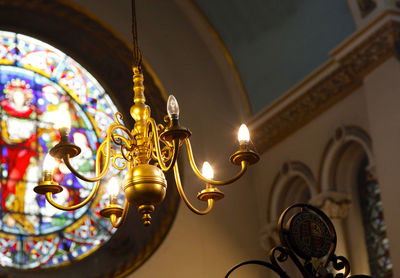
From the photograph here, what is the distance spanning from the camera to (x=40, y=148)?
34.0ft

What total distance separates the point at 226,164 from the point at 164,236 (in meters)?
1.34

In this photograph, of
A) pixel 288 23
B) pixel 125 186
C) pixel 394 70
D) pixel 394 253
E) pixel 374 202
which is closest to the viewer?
pixel 125 186

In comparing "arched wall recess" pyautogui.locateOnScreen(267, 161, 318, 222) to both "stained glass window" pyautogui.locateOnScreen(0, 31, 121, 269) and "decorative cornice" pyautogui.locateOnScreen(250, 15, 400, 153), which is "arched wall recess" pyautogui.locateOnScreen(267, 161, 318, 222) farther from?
"stained glass window" pyautogui.locateOnScreen(0, 31, 121, 269)

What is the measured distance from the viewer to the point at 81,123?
35.7 feet

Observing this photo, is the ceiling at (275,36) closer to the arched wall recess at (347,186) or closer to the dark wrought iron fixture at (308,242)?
Answer: the arched wall recess at (347,186)

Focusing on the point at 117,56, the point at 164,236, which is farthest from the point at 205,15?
the point at 164,236

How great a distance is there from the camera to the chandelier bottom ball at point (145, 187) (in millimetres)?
5590

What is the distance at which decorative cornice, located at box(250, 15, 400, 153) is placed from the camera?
9273 millimetres

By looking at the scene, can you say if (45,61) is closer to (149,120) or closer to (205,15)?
(205,15)

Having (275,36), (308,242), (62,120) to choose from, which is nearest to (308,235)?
(308,242)

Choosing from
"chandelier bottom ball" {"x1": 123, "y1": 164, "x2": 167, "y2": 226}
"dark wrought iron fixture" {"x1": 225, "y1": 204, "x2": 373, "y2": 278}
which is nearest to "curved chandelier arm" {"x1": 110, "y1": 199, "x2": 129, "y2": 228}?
"chandelier bottom ball" {"x1": 123, "y1": 164, "x2": 167, "y2": 226}

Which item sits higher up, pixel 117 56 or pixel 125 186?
pixel 117 56

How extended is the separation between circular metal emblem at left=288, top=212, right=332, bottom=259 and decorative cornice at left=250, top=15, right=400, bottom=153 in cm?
529

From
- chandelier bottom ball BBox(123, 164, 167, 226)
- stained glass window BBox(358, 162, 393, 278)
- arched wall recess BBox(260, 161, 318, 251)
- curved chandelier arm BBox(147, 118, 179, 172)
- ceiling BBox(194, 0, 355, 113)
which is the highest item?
ceiling BBox(194, 0, 355, 113)
